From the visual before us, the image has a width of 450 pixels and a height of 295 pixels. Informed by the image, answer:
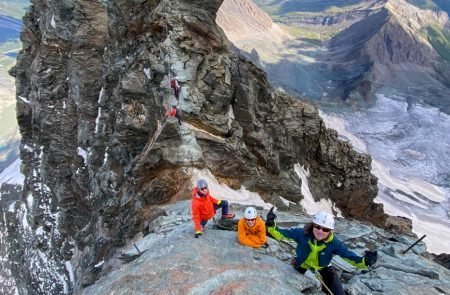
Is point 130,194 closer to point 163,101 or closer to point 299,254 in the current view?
point 163,101

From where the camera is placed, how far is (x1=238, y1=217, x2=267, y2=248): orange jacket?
1452cm

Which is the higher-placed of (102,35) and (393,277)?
(102,35)

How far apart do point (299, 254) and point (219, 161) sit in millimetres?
15905

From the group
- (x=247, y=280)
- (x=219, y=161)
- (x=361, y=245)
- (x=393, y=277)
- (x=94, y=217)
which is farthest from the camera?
(x=94, y=217)

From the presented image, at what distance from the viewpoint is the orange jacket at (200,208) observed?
15.4 m

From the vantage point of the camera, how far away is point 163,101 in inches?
1124

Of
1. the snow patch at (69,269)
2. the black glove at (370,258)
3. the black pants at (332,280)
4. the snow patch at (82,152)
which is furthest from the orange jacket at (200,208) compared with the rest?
the snow patch at (69,269)

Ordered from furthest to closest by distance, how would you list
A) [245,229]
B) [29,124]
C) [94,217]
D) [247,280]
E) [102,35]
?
[29,124]
[102,35]
[94,217]
[245,229]
[247,280]

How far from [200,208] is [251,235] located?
2.30m

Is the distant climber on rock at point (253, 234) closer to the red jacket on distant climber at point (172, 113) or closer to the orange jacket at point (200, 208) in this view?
the orange jacket at point (200, 208)

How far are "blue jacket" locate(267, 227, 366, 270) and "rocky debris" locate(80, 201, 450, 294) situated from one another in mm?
975

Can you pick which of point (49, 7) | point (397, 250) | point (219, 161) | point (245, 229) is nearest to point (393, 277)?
point (397, 250)

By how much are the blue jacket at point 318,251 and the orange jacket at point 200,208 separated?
4117 mm

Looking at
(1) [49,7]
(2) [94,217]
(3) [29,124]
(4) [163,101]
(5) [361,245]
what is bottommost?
(2) [94,217]
